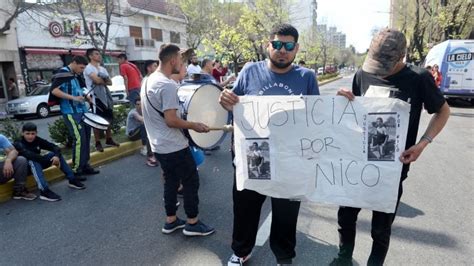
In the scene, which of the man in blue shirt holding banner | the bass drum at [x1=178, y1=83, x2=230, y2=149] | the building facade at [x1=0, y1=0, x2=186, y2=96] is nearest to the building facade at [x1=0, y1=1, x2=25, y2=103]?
the building facade at [x1=0, y1=0, x2=186, y2=96]

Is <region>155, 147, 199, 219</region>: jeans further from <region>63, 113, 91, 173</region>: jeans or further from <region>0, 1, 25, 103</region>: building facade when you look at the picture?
<region>0, 1, 25, 103</region>: building facade

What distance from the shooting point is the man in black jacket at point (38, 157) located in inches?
174

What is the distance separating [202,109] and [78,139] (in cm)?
270

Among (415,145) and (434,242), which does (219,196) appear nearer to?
(434,242)

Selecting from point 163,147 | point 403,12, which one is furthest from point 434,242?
point 403,12

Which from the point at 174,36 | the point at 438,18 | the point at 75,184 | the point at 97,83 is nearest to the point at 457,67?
the point at 438,18

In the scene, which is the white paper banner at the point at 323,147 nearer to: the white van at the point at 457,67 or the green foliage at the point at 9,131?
the green foliage at the point at 9,131

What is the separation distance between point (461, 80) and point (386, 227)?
13.9 meters

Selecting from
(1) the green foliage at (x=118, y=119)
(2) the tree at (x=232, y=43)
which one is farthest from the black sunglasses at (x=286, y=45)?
(2) the tree at (x=232, y=43)

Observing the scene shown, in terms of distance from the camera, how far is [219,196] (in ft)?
14.7

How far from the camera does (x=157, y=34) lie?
36688mm

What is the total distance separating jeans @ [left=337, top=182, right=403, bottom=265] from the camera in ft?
7.84

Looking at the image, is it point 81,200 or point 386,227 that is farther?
point 81,200

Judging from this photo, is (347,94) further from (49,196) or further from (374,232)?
(49,196)
